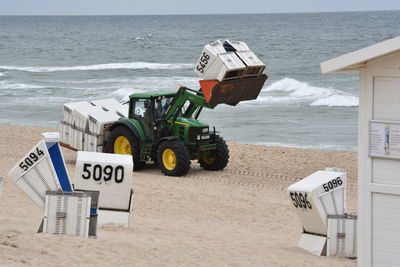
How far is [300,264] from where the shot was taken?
991cm

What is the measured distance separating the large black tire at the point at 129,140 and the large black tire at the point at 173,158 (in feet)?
1.70

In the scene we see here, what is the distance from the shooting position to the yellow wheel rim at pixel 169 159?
56.4 feet

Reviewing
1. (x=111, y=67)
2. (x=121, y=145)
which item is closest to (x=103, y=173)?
(x=121, y=145)

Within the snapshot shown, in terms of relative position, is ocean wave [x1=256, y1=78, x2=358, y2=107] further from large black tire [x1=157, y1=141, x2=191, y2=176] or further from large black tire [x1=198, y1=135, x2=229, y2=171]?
large black tire [x1=157, y1=141, x2=191, y2=176]

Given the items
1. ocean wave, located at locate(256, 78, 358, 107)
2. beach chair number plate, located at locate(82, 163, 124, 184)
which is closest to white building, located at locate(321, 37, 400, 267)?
beach chair number plate, located at locate(82, 163, 124, 184)

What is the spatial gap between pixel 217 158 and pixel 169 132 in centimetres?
123

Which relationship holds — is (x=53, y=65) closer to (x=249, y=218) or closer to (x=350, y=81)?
(x=350, y=81)

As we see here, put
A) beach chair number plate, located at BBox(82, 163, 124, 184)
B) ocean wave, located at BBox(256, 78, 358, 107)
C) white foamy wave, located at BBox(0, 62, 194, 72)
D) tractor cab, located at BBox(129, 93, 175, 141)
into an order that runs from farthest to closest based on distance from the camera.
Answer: white foamy wave, located at BBox(0, 62, 194, 72), ocean wave, located at BBox(256, 78, 358, 107), tractor cab, located at BBox(129, 93, 175, 141), beach chair number plate, located at BBox(82, 163, 124, 184)

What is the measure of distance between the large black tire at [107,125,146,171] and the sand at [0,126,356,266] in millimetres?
290

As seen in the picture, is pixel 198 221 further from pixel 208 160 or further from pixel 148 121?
pixel 208 160

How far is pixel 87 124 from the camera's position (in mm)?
18281

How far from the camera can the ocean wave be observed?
34750mm

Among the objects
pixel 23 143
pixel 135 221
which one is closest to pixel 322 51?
pixel 23 143

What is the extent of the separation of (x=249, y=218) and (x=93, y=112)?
19.5ft
